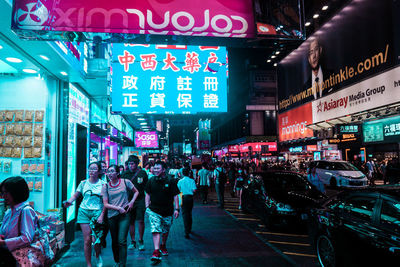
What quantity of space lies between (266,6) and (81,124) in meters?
7.33

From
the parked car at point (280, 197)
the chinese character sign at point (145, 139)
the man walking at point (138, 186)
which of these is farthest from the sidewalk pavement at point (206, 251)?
the chinese character sign at point (145, 139)

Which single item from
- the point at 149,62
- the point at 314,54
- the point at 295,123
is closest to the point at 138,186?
the point at 149,62

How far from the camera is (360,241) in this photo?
14.9 feet

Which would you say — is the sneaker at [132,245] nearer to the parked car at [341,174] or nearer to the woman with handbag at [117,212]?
the woman with handbag at [117,212]

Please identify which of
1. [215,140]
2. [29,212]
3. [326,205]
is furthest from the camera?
[215,140]

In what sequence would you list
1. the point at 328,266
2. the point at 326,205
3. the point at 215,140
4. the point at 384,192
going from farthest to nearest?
the point at 215,140
the point at 326,205
the point at 328,266
the point at 384,192

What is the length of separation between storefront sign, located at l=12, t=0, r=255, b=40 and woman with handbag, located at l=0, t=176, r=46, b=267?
1.93m

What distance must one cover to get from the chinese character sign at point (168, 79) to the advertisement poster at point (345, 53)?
12.0m

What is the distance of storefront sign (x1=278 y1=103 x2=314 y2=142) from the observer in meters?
26.6

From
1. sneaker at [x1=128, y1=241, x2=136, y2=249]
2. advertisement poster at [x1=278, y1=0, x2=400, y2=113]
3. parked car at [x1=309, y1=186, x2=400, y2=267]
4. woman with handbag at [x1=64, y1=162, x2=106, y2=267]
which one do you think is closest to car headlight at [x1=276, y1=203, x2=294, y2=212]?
parked car at [x1=309, y1=186, x2=400, y2=267]

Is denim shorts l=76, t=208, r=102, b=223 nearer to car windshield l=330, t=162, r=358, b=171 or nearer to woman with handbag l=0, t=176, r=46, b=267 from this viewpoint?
woman with handbag l=0, t=176, r=46, b=267

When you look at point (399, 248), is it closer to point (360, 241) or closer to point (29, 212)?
point (360, 241)

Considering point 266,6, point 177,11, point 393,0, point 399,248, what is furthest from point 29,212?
point 393,0

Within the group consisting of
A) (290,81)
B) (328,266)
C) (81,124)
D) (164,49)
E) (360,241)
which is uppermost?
(290,81)
